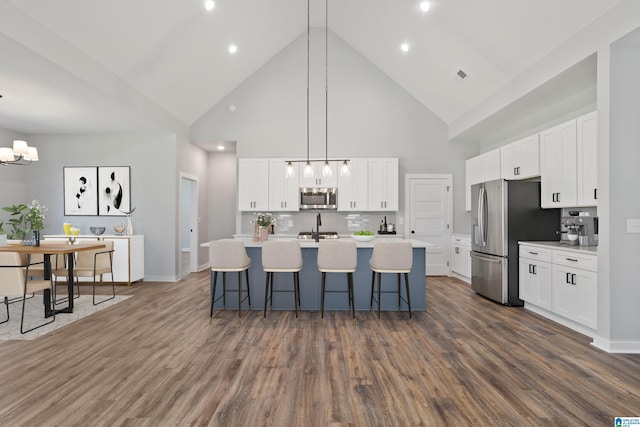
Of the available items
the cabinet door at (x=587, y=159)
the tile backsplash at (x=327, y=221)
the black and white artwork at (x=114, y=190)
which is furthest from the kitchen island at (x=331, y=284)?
the black and white artwork at (x=114, y=190)

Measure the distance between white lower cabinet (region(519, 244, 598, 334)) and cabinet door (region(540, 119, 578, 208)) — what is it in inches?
26.1

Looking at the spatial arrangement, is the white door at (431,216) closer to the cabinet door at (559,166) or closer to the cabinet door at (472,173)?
the cabinet door at (472,173)

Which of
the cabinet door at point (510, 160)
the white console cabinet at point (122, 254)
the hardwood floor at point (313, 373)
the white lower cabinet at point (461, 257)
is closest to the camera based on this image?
the hardwood floor at point (313, 373)

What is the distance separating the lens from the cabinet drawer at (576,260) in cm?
336

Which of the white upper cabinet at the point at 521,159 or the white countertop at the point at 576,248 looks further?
the white upper cabinet at the point at 521,159

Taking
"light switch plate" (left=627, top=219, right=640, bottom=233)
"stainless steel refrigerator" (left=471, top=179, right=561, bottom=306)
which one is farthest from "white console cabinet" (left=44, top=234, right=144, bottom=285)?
"light switch plate" (left=627, top=219, right=640, bottom=233)

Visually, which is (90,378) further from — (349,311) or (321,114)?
(321,114)

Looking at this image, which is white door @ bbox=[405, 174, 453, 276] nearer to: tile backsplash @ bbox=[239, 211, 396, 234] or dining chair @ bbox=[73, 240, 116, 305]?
tile backsplash @ bbox=[239, 211, 396, 234]

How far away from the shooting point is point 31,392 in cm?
238

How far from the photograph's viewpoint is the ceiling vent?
5279 millimetres

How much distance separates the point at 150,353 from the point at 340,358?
1.70 meters

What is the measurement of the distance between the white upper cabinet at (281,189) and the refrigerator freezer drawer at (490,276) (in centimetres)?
332

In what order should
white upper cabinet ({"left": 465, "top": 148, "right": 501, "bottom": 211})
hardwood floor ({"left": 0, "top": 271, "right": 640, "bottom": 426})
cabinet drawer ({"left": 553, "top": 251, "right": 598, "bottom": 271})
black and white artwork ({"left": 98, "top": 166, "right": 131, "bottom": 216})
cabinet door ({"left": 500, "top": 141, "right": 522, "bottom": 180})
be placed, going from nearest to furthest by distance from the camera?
1. hardwood floor ({"left": 0, "top": 271, "right": 640, "bottom": 426})
2. cabinet drawer ({"left": 553, "top": 251, "right": 598, "bottom": 271})
3. cabinet door ({"left": 500, "top": 141, "right": 522, "bottom": 180})
4. white upper cabinet ({"left": 465, "top": 148, "right": 501, "bottom": 211})
5. black and white artwork ({"left": 98, "top": 166, "right": 131, "bottom": 216})

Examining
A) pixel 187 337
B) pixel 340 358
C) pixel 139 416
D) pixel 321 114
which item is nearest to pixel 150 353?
pixel 187 337
